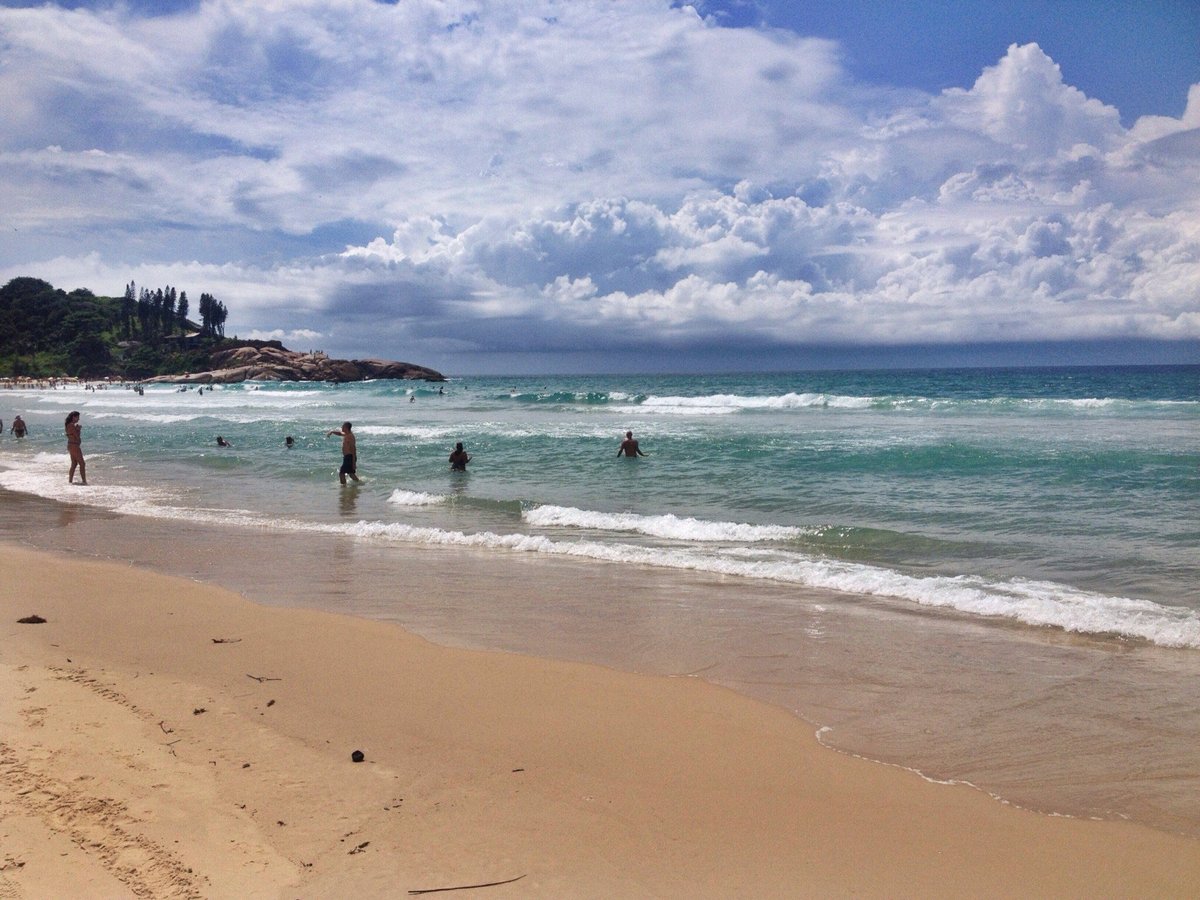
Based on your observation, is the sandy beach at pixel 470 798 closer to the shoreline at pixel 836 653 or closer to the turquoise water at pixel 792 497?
the shoreline at pixel 836 653

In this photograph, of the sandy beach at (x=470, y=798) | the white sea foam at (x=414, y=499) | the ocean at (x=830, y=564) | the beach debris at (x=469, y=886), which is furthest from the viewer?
the white sea foam at (x=414, y=499)

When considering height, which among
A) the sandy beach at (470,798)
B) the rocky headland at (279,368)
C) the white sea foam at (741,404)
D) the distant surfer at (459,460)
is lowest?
the sandy beach at (470,798)

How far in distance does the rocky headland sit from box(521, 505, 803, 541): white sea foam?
10894 centimetres

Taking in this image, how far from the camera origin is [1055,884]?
3281 mm

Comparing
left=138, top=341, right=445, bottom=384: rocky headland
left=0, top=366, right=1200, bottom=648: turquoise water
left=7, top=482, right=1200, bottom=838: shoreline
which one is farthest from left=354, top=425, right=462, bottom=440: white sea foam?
left=138, top=341, right=445, bottom=384: rocky headland

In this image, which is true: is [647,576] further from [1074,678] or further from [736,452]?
[736,452]

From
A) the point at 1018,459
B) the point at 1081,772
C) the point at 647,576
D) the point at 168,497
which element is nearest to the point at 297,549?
the point at 647,576

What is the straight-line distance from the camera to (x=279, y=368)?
391 ft

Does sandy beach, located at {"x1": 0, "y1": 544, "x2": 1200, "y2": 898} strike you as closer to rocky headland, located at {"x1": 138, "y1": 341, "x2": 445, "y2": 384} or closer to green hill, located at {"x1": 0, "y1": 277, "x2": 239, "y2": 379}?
rocky headland, located at {"x1": 138, "y1": 341, "x2": 445, "y2": 384}

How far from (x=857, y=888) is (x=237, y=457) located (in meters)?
23.9

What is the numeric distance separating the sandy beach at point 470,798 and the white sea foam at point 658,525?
6.15 m

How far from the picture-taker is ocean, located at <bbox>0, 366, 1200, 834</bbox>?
16.4ft

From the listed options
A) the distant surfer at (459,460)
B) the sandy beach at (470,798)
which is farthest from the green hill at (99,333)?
the sandy beach at (470,798)

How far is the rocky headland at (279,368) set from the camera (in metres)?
114
